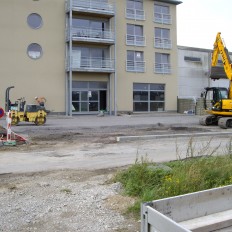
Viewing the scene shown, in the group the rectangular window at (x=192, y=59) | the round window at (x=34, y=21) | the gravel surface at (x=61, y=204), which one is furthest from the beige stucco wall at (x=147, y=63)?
the gravel surface at (x=61, y=204)

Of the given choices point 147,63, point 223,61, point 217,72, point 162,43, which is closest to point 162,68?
point 147,63

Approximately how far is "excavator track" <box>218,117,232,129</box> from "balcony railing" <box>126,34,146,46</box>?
17322 millimetres

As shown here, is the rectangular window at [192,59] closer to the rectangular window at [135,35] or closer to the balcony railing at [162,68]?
the balcony railing at [162,68]

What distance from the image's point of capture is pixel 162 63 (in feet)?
121

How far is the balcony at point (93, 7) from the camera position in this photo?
1223 inches

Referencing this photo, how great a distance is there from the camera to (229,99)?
20.7m

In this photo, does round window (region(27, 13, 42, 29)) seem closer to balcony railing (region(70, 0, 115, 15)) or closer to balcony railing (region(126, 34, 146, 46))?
balcony railing (region(70, 0, 115, 15))

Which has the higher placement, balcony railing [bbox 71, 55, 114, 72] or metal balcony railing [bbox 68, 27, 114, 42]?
metal balcony railing [bbox 68, 27, 114, 42]

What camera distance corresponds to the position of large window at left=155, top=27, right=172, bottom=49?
120ft

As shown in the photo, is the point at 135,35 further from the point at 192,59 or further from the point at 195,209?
the point at 195,209

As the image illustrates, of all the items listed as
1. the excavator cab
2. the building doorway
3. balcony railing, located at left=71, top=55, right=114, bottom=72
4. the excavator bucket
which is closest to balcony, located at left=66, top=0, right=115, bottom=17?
balcony railing, located at left=71, top=55, right=114, bottom=72

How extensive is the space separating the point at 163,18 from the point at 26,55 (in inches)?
609

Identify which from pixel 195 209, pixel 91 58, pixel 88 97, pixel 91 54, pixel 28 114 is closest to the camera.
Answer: pixel 195 209

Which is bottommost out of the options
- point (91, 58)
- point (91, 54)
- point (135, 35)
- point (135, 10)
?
point (91, 58)
